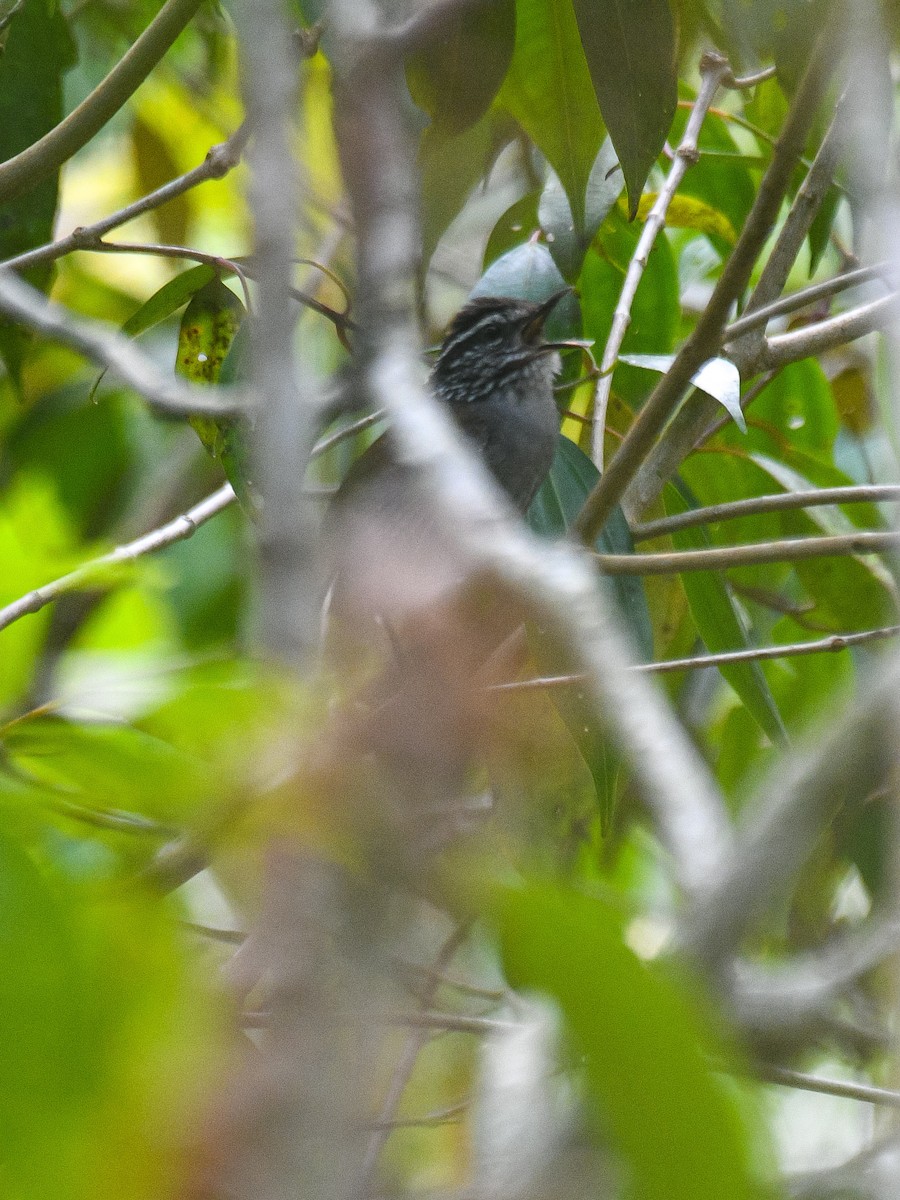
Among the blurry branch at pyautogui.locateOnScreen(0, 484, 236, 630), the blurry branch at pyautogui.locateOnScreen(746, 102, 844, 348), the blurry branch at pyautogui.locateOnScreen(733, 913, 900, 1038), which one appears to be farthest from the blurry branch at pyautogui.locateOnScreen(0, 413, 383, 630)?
the blurry branch at pyautogui.locateOnScreen(733, 913, 900, 1038)

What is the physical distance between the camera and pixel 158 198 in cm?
230

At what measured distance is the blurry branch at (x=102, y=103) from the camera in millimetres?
2209

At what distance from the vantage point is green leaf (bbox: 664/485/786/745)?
2578 millimetres

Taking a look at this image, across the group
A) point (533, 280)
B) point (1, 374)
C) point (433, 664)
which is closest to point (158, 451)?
point (1, 374)

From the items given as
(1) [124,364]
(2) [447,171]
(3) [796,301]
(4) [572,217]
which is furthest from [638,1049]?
(2) [447,171]

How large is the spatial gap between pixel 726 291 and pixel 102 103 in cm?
112

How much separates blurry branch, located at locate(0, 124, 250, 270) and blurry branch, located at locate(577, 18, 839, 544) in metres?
0.83

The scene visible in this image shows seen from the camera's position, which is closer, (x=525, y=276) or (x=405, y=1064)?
(x=405, y=1064)

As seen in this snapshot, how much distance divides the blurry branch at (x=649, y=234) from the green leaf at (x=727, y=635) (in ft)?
1.16

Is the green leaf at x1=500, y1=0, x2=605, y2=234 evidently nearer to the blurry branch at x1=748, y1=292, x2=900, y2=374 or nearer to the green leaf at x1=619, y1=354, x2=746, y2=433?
the blurry branch at x1=748, y1=292, x2=900, y2=374

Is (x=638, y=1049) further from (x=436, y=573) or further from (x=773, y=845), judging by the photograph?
(x=436, y=573)

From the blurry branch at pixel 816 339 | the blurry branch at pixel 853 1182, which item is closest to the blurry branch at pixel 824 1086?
the blurry branch at pixel 853 1182

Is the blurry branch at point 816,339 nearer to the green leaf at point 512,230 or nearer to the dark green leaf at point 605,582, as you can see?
the dark green leaf at point 605,582

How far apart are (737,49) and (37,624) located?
75.9 inches
